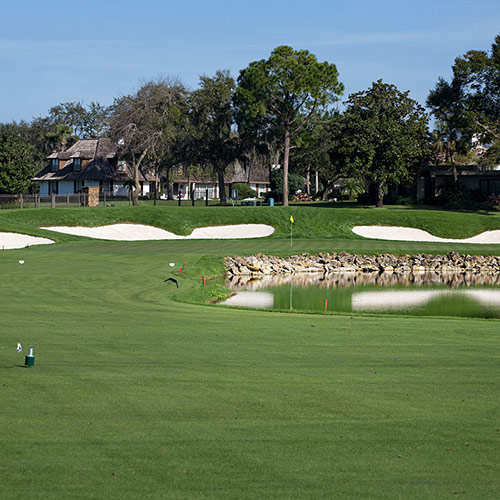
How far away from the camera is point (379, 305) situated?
27.5 metres

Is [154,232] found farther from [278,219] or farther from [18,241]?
[18,241]

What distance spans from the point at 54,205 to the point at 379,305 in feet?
150

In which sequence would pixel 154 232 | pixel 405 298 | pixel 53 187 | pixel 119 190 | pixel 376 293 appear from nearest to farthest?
pixel 405 298
pixel 376 293
pixel 154 232
pixel 119 190
pixel 53 187

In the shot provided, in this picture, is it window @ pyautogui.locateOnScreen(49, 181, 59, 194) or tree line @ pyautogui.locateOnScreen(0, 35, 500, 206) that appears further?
window @ pyautogui.locateOnScreen(49, 181, 59, 194)

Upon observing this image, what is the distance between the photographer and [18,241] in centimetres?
4372

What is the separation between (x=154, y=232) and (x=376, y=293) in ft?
79.6

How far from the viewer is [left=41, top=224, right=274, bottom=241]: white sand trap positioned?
167ft

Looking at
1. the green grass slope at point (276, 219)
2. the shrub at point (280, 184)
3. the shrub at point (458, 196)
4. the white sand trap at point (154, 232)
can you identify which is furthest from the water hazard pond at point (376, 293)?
the shrub at point (280, 184)

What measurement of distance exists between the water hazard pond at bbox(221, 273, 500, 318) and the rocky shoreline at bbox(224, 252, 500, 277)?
4.42 ft

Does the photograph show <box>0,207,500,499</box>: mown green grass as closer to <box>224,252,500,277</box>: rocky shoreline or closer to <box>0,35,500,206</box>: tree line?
<box>224,252,500,277</box>: rocky shoreline

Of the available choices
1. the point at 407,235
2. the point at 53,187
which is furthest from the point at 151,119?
the point at 407,235

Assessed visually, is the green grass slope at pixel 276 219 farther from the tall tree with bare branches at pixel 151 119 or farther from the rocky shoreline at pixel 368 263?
the tall tree with bare branches at pixel 151 119

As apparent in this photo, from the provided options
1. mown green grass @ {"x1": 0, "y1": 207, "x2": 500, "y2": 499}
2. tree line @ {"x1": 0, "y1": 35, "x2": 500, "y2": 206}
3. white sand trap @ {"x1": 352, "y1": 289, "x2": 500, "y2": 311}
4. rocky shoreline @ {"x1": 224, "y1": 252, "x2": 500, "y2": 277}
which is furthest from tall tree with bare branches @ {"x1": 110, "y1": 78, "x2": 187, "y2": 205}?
mown green grass @ {"x1": 0, "y1": 207, "x2": 500, "y2": 499}

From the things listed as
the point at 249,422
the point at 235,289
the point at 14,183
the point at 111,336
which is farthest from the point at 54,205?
the point at 249,422
